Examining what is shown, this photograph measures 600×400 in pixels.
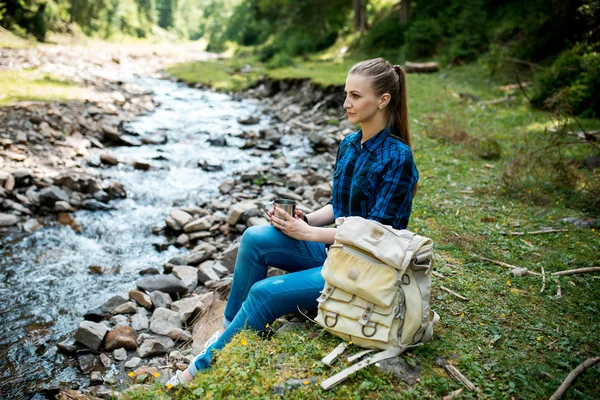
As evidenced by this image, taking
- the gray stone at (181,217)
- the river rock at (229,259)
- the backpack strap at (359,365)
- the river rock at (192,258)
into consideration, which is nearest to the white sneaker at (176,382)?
the backpack strap at (359,365)

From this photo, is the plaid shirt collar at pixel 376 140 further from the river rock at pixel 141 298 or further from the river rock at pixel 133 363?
the river rock at pixel 141 298

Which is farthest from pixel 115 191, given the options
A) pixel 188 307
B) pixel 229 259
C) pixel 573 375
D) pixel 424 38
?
pixel 424 38

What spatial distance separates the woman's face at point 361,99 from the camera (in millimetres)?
3281

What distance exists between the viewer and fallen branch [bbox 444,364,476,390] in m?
2.84

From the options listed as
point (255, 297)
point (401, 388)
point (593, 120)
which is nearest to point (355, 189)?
point (255, 297)

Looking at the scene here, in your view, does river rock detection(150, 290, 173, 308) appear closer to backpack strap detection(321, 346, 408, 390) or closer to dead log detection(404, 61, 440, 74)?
backpack strap detection(321, 346, 408, 390)

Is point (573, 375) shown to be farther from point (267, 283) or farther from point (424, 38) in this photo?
point (424, 38)

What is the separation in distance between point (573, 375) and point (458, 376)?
0.74 metres

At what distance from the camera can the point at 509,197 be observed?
698 cm

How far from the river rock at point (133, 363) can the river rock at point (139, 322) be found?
0.55 metres

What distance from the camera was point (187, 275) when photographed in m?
5.85

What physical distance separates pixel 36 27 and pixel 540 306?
37.3 metres

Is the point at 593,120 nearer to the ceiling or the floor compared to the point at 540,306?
nearer to the ceiling

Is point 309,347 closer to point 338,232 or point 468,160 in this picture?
point 338,232
